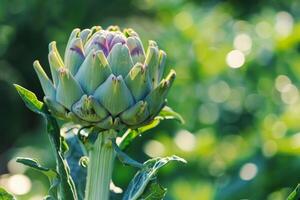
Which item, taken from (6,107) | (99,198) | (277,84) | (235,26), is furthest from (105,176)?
(6,107)

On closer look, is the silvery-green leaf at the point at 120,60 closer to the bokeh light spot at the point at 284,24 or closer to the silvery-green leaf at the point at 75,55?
the silvery-green leaf at the point at 75,55

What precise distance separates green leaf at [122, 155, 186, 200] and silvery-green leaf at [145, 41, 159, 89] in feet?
0.21

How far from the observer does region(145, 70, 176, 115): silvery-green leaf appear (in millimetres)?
697

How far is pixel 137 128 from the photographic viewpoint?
0.73 m

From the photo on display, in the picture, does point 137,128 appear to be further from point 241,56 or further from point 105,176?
point 241,56

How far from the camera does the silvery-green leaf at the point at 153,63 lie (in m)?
0.69

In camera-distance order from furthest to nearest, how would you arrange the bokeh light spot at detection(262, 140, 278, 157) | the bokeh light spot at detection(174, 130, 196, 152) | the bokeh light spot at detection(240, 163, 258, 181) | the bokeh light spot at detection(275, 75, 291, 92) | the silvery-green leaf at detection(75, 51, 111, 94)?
the bokeh light spot at detection(275, 75, 291, 92), the bokeh light spot at detection(174, 130, 196, 152), the bokeh light spot at detection(262, 140, 278, 157), the bokeh light spot at detection(240, 163, 258, 181), the silvery-green leaf at detection(75, 51, 111, 94)

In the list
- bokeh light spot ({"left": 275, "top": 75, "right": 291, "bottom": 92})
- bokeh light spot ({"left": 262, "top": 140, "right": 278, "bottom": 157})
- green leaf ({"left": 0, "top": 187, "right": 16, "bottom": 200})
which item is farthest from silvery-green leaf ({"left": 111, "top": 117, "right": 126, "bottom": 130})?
bokeh light spot ({"left": 275, "top": 75, "right": 291, "bottom": 92})

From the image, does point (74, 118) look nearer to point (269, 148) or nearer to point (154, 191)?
point (154, 191)

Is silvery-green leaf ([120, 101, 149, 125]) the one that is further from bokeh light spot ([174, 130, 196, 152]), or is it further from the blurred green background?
bokeh light spot ([174, 130, 196, 152])

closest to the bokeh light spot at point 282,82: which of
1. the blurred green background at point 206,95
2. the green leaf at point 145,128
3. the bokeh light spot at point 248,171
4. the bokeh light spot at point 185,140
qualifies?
the blurred green background at point 206,95

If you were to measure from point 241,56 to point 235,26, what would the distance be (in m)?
0.30

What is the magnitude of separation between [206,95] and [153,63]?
142 cm

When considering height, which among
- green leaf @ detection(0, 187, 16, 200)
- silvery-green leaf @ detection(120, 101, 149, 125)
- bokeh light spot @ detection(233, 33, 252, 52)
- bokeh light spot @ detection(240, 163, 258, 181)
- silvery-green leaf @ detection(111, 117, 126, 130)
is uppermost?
silvery-green leaf @ detection(120, 101, 149, 125)
